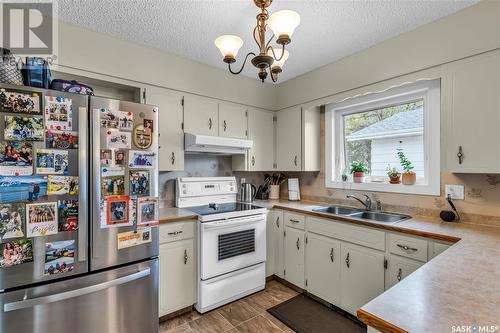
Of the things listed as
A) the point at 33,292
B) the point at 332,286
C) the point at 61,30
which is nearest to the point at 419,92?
the point at 332,286

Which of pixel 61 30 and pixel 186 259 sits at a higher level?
pixel 61 30

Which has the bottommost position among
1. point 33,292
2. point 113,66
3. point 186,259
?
point 186,259

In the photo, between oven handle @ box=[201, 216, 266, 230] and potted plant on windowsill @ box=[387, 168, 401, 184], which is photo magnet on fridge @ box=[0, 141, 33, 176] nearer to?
oven handle @ box=[201, 216, 266, 230]

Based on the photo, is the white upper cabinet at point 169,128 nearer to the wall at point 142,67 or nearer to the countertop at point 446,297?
the wall at point 142,67

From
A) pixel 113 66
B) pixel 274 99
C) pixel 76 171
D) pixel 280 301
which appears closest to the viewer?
pixel 76 171

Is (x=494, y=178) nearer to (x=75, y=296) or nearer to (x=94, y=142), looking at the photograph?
(x=94, y=142)

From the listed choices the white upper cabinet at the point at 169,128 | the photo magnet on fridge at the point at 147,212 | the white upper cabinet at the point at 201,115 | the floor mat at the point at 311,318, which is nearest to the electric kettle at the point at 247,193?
the white upper cabinet at the point at 201,115

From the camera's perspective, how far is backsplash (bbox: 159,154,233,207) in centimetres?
276

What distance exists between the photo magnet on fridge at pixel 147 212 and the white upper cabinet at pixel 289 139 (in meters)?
1.83

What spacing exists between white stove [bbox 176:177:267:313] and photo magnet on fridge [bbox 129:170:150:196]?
653 mm

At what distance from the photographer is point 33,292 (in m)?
1.37

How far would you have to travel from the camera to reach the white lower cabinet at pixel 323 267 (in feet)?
7.39

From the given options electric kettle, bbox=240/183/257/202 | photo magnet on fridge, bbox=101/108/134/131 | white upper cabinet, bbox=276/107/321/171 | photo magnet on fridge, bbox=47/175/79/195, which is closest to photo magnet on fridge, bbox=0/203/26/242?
photo magnet on fridge, bbox=47/175/79/195

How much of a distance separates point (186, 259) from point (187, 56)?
1.98 metres
